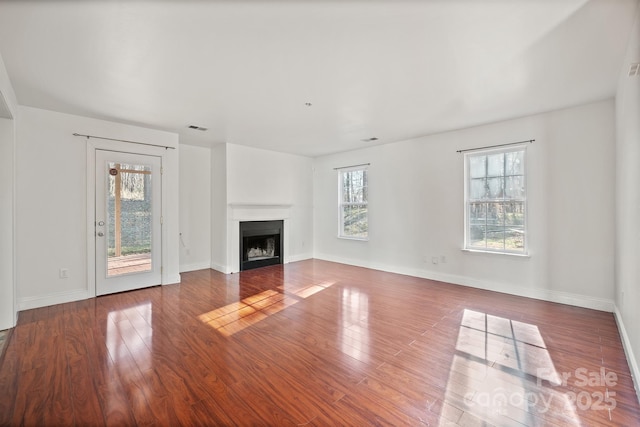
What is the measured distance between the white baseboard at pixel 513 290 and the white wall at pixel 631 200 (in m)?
0.70

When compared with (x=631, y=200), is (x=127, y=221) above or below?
below

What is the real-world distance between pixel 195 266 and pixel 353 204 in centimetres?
352

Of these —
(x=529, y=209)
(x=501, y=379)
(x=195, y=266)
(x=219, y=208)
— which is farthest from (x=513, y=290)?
(x=195, y=266)

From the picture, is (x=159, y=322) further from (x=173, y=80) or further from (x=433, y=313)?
(x=433, y=313)

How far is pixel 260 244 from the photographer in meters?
6.39

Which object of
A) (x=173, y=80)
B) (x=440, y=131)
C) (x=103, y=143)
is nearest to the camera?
(x=173, y=80)

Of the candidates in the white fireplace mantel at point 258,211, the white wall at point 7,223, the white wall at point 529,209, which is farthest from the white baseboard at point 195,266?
the white wall at point 529,209

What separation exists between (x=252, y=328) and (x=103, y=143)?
346 centimetres

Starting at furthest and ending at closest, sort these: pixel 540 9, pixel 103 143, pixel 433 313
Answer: pixel 103 143, pixel 433 313, pixel 540 9

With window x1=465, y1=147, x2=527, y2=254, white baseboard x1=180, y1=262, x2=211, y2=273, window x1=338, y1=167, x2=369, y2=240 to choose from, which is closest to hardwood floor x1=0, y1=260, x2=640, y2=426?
window x1=465, y1=147, x2=527, y2=254

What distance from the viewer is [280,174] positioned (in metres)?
6.56

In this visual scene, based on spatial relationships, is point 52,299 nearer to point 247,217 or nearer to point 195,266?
point 195,266

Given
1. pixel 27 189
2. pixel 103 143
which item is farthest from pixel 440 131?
pixel 27 189

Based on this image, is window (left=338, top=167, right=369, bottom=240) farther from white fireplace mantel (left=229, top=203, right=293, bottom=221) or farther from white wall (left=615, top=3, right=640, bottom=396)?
white wall (left=615, top=3, right=640, bottom=396)
